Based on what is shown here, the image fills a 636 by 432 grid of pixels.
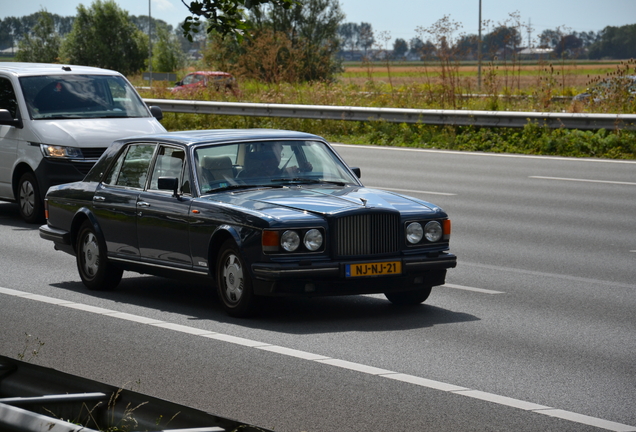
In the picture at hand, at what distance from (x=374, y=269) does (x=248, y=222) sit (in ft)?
3.38

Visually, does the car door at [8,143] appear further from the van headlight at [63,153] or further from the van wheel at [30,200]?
the van headlight at [63,153]

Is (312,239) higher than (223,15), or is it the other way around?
(223,15)

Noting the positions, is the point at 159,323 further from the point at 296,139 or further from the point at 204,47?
the point at 204,47

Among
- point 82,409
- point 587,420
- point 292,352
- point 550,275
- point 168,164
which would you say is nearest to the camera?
point 82,409

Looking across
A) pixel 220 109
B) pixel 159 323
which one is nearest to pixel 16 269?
pixel 159 323

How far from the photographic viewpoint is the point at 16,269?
1098 cm

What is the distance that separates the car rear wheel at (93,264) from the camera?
9688 mm

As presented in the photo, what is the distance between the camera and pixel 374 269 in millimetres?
8047

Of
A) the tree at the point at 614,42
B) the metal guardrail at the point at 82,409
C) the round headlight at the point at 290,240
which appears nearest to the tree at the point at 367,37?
the round headlight at the point at 290,240

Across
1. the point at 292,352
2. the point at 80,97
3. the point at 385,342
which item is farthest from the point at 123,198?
the point at 80,97

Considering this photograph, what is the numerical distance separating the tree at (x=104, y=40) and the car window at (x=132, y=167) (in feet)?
310

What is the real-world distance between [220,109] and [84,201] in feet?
65.7

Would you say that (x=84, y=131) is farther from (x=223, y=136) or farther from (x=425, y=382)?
(x=425, y=382)

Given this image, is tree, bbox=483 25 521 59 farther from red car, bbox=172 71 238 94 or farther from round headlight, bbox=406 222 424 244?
round headlight, bbox=406 222 424 244
